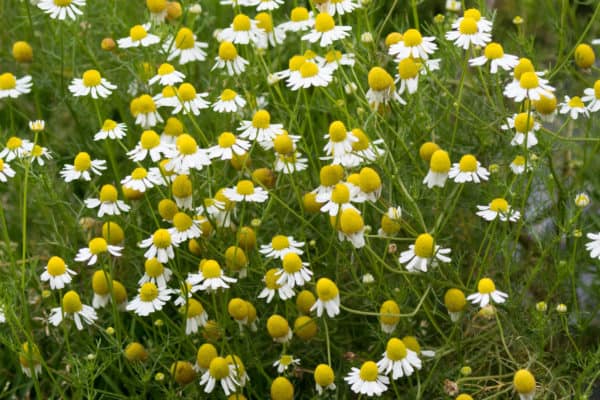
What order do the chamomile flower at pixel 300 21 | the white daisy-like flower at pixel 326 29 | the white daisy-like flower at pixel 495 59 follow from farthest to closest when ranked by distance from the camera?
the chamomile flower at pixel 300 21
the white daisy-like flower at pixel 326 29
the white daisy-like flower at pixel 495 59

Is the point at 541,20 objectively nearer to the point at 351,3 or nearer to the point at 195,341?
the point at 351,3

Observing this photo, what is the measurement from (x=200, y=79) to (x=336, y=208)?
116 centimetres

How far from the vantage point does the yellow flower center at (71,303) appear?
237 centimetres

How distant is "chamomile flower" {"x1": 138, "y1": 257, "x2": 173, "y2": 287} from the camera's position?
239 cm

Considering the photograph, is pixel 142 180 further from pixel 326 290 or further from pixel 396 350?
pixel 396 350

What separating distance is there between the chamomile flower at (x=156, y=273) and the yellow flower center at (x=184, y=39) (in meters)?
0.75

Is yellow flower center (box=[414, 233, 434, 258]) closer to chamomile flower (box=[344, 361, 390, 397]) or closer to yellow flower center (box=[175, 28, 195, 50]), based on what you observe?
chamomile flower (box=[344, 361, 390, 397])

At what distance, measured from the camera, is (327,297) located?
7.37 feet

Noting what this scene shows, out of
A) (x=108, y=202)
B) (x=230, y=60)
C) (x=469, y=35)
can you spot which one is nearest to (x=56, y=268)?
(x=108, y=202)

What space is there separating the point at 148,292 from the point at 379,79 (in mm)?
754

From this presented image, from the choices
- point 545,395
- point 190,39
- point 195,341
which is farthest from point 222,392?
point 190,39

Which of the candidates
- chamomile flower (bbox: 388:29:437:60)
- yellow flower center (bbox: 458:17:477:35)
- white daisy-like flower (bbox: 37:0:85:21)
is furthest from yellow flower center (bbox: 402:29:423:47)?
white daisy-like flower (bbox: 37:0:85:21)

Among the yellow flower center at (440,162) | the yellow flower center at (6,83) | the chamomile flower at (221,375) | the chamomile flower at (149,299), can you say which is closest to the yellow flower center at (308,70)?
the yellow flower center at (440,162)

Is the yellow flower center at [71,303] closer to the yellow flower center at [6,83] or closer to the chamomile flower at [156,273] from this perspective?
the chamomile flower at [156,273]
